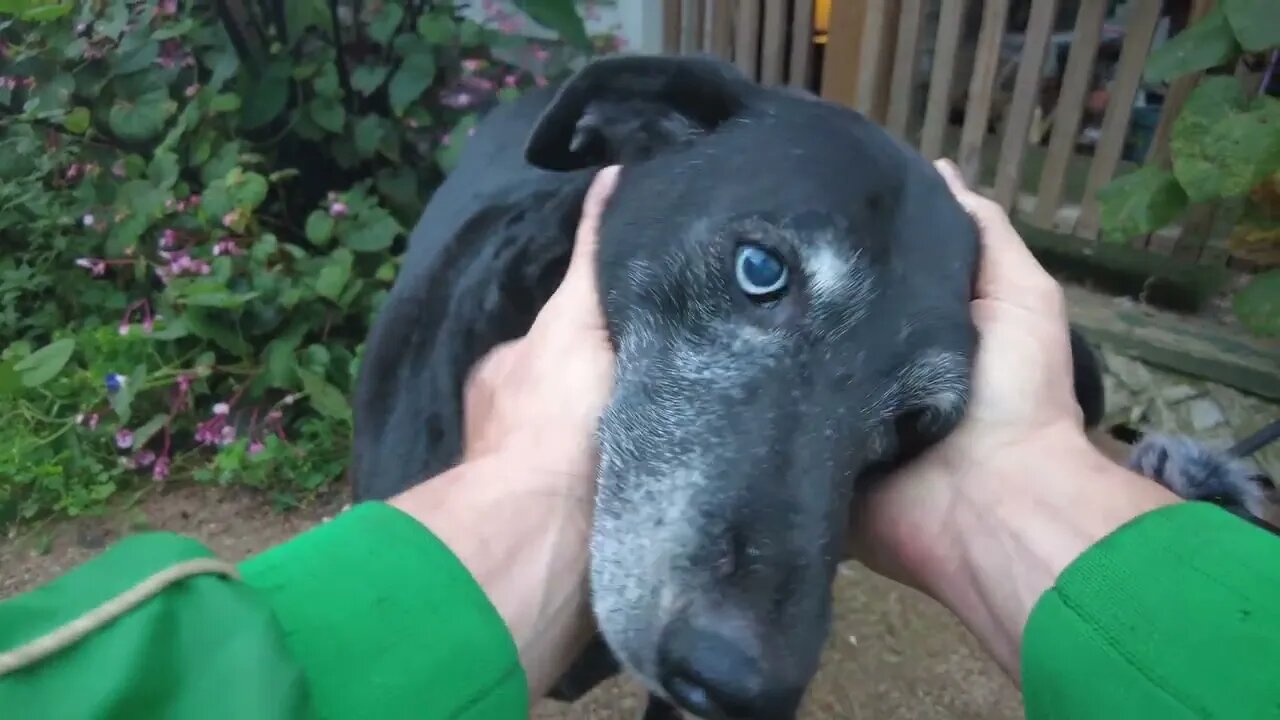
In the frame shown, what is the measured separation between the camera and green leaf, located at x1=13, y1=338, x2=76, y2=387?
2525mm

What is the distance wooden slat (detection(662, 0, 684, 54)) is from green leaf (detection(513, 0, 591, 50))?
1474 millimetres

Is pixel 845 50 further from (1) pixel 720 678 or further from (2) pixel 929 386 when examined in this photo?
(1) pixel 720 678

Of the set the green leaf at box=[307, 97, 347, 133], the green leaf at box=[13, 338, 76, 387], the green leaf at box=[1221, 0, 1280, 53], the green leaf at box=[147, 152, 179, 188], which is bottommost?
the green leaf at box=[13, 338, 76, 387]

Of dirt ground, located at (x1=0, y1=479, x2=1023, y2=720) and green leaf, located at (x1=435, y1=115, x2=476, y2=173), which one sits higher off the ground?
green leaf, located at (x1=435, y1=115, x2=476, y2=173)

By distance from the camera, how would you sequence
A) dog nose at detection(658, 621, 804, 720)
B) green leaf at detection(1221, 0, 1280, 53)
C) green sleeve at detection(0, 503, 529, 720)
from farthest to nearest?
green leaf at detection(1221, 0, 1280, 53)
dog nose at detection(658, 621, 804, 720)
green sleeve at detection(0, 503, 529, 720)

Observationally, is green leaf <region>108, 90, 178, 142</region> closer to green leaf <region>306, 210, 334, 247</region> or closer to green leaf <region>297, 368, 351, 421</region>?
green leaf <region>306, 210, 334, 247</region>

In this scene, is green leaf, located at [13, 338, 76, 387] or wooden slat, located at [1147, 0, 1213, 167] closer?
green leaf, located at [13, 338, 76, 387]

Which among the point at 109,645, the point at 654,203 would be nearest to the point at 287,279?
the point at 654,203

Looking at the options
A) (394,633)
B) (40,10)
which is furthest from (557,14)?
(394,633)

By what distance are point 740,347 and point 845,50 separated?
280 cm

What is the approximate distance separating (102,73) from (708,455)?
8.08ft

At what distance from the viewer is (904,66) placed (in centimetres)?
356

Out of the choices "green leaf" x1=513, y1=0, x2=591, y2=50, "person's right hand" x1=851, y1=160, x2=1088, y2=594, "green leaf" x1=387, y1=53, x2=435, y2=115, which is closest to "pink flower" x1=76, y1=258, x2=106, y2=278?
"green leaf" x1=387, y1=53, x2=435, y2=115

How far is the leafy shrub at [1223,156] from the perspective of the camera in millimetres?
2148
